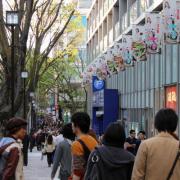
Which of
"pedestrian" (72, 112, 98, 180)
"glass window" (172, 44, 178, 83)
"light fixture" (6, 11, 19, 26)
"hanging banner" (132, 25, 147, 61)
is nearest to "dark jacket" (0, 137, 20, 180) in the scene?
"pedestrian" (72, 112, 98, 180)

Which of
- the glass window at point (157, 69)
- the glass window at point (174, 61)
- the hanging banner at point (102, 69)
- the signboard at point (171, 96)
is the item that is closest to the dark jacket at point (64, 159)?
the glass window at point (174, 61)

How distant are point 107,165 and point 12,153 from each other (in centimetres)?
135

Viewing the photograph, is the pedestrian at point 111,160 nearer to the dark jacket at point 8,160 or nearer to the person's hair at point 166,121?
the person's hair at point 166,121

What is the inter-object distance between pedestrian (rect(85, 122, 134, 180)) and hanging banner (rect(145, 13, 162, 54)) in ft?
42.2

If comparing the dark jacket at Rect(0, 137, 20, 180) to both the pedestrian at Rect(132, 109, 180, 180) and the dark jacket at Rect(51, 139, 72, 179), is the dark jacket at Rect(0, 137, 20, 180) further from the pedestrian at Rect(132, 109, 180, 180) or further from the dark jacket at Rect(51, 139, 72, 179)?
the dark jacket at Rect(51, 139, 72, 179)

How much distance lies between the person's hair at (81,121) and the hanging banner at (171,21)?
9845 mm

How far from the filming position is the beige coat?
17.9 ft

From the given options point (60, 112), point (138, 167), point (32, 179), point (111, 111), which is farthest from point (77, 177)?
point (60, 112)

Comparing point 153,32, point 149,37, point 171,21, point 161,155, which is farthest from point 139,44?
point 161,155

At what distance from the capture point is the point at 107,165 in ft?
18.6

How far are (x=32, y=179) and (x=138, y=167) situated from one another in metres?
14.3

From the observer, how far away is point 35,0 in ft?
69.8

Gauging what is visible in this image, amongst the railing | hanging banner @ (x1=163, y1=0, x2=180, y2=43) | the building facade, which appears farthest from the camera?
the railing

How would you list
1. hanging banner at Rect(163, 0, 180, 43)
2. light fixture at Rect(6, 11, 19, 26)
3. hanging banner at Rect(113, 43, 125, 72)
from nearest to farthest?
hanging banner at Rect(163, 0, 180, 43) < light fixture at Rect(6, 11, 19, 26) < hanging banner at Rect(113, 43, 125, 72)
